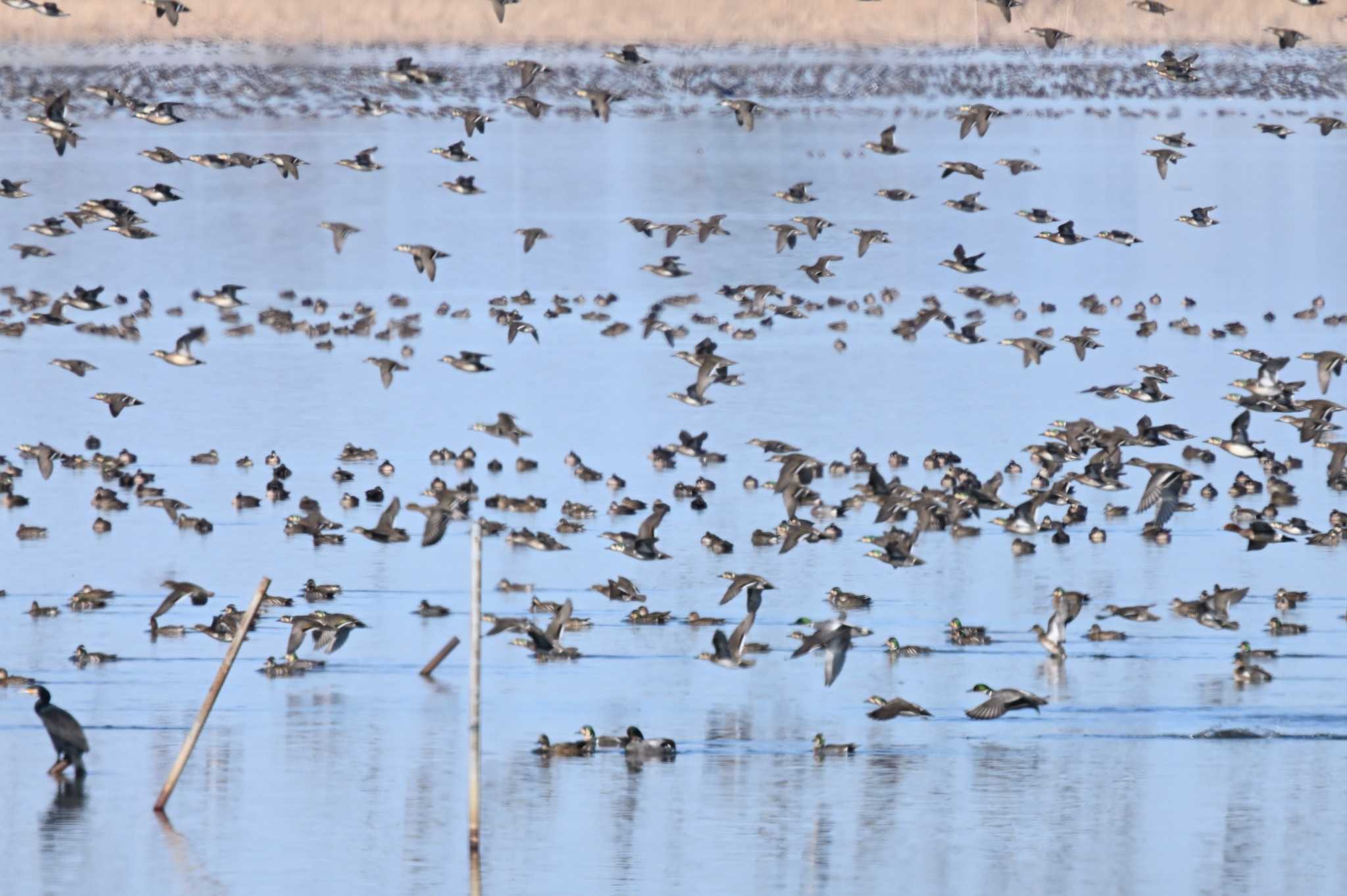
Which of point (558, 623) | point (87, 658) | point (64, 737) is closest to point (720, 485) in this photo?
point (558, 623)

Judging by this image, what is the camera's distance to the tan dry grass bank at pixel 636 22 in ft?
317

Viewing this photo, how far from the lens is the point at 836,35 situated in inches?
4050

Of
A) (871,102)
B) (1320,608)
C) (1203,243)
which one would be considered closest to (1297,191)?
(1203,243)

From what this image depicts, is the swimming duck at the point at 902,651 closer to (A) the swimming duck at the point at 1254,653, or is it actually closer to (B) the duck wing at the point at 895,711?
(B) the duck wing at the point at 895,711

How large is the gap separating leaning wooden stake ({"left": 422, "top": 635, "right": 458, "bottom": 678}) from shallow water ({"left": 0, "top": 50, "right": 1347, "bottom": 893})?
0.75 ft

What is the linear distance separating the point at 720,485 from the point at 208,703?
14.2 m

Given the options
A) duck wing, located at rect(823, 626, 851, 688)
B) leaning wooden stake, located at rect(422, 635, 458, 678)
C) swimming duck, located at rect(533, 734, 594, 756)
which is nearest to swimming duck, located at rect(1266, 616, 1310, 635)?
duck wing, located at rect(823, 626, 851, 688)

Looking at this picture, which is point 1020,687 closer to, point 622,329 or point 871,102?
point 622,329

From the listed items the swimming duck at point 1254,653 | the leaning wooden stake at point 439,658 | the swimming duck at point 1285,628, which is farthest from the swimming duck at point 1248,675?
the leaning wooden stake at point 439,658

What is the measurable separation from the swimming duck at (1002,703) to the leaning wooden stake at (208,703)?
6.20 m

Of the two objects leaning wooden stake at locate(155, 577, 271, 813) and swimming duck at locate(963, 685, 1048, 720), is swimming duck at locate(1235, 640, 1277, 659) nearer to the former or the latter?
swimming duck at locate(963, 685, 1048, 720)

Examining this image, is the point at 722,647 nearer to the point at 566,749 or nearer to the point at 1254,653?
the point at 566,749

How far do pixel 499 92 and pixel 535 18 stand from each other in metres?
7.53

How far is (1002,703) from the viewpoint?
20.9 metres
